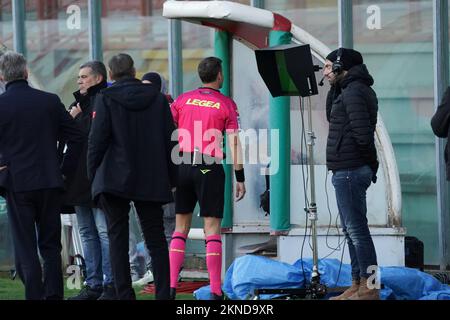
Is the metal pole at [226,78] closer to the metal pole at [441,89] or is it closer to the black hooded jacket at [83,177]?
the black hooded jacket at [83,177]

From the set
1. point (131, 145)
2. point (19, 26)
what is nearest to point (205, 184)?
point (131, 145)

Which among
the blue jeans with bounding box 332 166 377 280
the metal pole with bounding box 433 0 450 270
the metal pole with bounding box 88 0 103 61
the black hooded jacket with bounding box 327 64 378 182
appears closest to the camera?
the black hooded jacket with bounding box 327 64 378 182

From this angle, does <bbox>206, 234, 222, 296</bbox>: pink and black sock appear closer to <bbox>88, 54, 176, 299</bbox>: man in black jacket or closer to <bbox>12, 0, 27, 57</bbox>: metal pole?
<bbox>88, 54, 176, 299</bbox>: man in black jacket

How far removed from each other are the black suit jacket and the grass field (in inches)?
81.6

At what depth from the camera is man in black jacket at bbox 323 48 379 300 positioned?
32.5 ft

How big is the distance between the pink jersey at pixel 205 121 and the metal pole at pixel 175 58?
10.4 feet

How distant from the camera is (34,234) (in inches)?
377

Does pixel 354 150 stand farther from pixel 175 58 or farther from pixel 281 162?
pixel 175 58

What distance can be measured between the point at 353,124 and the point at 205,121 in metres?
1.23

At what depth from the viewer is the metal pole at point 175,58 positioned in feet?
45.1

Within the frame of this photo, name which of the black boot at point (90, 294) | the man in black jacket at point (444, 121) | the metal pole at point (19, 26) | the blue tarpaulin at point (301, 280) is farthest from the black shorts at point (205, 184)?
the metal pole at point (19, 26)

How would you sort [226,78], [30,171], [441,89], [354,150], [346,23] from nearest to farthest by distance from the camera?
[30,171]
[354,150]
[226,78]
[441,89]
[346,23]

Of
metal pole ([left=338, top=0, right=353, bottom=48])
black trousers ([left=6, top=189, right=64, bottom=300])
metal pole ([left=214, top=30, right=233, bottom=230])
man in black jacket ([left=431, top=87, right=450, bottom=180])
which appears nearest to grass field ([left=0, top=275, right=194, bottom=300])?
metal pole ([left=214, top=30, right=233, bottom=230])
